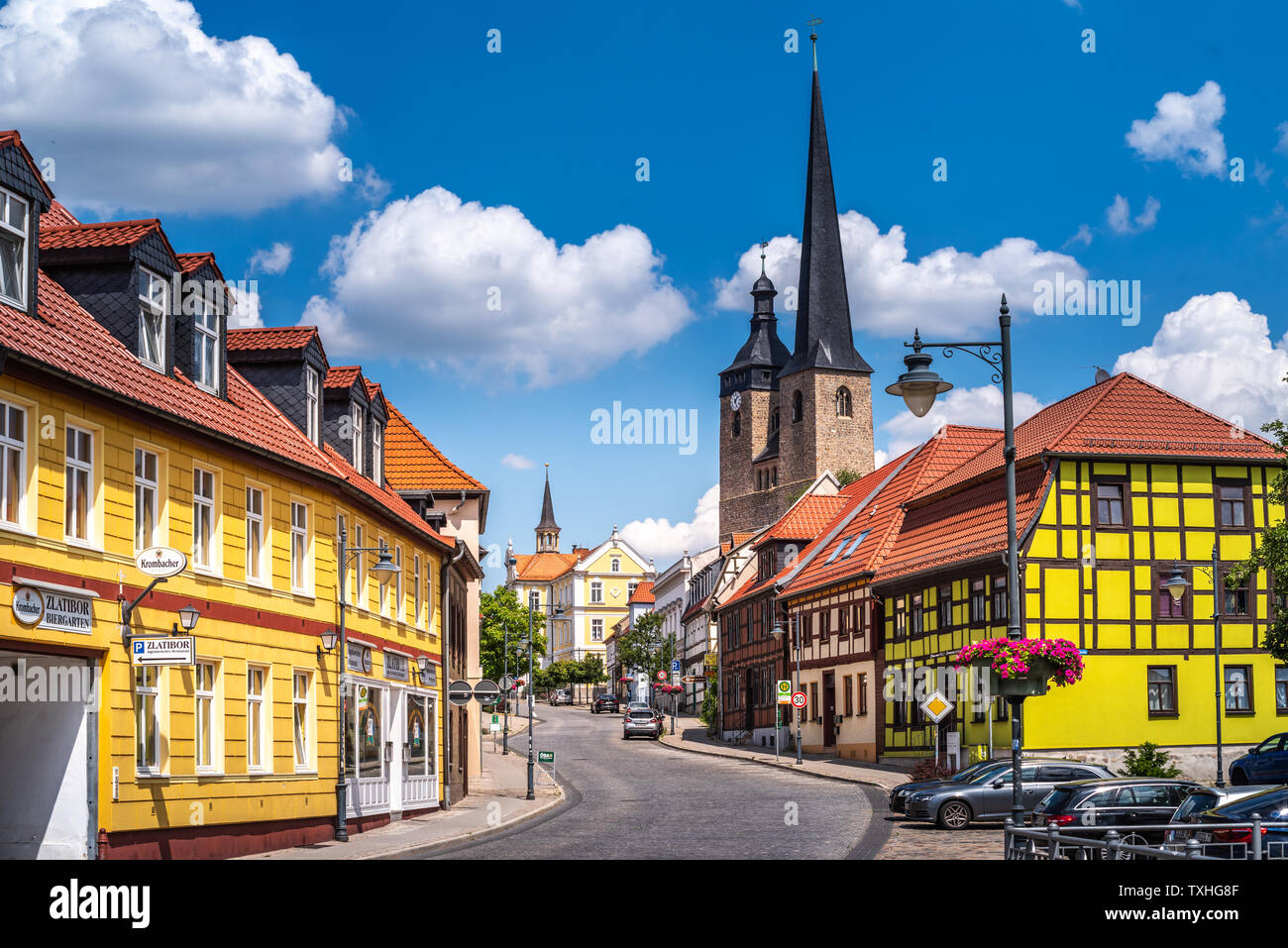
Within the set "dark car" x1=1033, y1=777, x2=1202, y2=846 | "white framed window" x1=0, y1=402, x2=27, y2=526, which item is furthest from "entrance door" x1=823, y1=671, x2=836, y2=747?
"white framed window" x1=0, y1=402, x2=27, y2=526

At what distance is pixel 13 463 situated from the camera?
1758 centimetres

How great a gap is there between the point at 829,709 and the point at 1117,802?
31.7 m

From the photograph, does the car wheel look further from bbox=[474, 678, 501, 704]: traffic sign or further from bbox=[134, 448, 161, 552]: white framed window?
bbox=[134, 448, 161, 552]: white framed window

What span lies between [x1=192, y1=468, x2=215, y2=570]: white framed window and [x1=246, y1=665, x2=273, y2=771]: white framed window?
201 centimetres

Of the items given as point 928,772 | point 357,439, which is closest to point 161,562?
point 357,439

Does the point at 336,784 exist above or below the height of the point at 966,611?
below

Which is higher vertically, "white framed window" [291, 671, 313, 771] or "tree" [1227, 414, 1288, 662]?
"tree" [1227, 414, 1288, 662]

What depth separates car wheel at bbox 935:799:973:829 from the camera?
2838cm

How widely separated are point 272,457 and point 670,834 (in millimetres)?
8919

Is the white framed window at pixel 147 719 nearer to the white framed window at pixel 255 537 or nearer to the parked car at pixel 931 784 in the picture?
the white framed window at pixel 255 537
